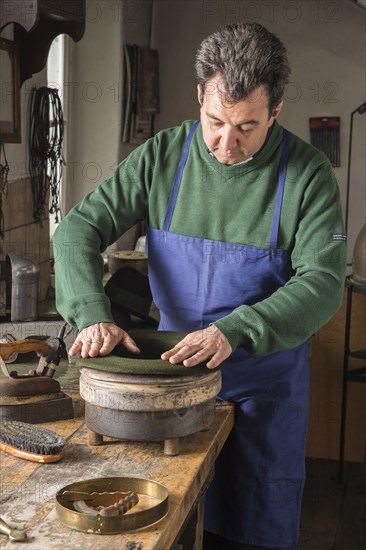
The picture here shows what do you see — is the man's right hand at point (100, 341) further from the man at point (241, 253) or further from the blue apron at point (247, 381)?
the blue apron at point (247, 381)

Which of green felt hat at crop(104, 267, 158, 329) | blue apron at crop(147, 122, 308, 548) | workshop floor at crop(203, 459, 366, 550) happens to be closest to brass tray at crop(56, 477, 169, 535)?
blue apron at crop(147, 122, 308, 548)

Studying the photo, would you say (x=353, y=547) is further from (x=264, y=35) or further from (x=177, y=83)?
(x=177, y=83)

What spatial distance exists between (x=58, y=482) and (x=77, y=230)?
2.73 feet

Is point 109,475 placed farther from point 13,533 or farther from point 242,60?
point 242,60

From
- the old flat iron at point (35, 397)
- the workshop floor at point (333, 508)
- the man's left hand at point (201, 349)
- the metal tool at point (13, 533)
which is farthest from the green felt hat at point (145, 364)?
the workshop floor at point (333, 508)

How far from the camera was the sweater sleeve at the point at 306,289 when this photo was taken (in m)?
2.25

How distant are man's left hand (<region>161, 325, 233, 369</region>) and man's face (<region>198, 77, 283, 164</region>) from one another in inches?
20.1

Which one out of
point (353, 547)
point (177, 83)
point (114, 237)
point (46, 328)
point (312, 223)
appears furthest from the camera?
point (177, 83)

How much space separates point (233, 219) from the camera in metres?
2.51

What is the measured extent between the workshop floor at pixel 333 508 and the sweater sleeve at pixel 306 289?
196 cm

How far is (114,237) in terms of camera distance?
2652 millimetres

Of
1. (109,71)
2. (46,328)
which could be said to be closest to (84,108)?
(109,71)

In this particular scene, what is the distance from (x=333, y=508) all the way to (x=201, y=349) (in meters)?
2.57

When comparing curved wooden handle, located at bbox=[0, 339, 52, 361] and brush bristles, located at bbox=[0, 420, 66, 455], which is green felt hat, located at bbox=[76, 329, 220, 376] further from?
curved wooden handle, located at bbox=[0, 339, 52, 361]
